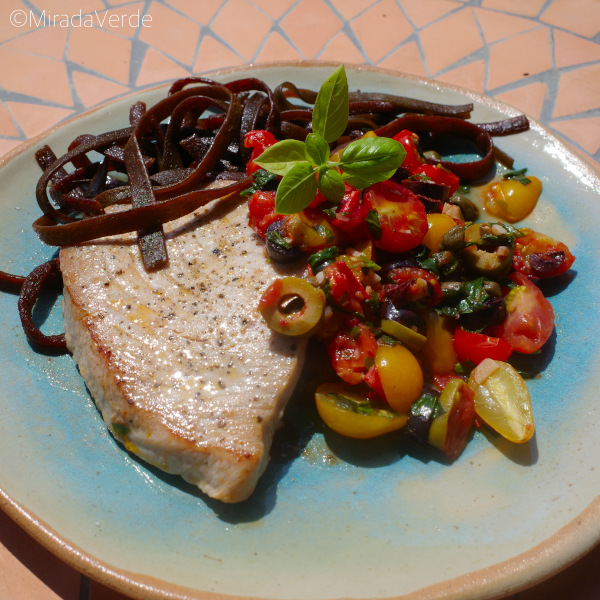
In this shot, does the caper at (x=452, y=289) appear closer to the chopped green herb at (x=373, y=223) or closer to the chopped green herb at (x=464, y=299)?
the chopped green herb at (x=464, y=299)

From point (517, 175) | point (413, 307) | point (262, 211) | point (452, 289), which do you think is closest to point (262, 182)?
point (262, 211)

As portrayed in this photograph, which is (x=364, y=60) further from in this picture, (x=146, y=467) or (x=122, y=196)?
(x=146, y=467)

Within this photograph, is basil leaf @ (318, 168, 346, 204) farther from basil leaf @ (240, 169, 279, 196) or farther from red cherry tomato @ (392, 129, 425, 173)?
red cherry tomato @ (392, 129, 425, 173)

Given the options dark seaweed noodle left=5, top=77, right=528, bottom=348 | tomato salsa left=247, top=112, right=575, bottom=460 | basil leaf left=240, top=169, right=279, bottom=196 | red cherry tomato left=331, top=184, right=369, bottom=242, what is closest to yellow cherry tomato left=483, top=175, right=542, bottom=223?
dark seaweed noodle left=5, top=77, right=528, bottom=348

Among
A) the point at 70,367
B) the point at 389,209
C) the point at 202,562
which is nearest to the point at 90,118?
the point at 70,367

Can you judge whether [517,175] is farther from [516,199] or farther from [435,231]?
[435,231]

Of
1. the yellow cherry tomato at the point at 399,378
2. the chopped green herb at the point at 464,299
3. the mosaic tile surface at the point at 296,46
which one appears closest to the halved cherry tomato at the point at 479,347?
the chopped green herb at the point at 464,299
